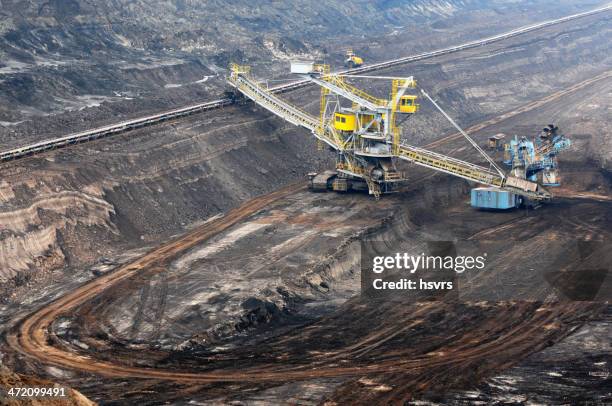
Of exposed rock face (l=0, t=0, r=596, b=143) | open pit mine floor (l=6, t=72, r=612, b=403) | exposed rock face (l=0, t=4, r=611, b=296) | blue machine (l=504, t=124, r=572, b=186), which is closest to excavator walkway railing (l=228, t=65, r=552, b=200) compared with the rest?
open pit mine floor (l=6, t=72, r=612, b=403)

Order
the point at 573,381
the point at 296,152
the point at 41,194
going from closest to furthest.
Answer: the point at 573,381 < the point at 41,194 < the point at 296,152

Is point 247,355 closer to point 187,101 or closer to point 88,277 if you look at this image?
point 88,277

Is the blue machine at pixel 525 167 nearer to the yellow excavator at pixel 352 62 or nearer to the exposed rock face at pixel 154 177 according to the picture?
the exposed rock face at pixel 154 177

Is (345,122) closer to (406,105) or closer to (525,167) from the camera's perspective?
(406,105)

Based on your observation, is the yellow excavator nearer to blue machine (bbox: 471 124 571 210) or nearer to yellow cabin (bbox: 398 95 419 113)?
blue machine (bbox: 471 124 571 210)

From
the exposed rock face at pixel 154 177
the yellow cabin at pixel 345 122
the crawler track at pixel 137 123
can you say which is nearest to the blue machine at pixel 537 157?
the exposed rock face at pixel 154 177

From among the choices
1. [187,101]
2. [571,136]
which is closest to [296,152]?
[187,101]
